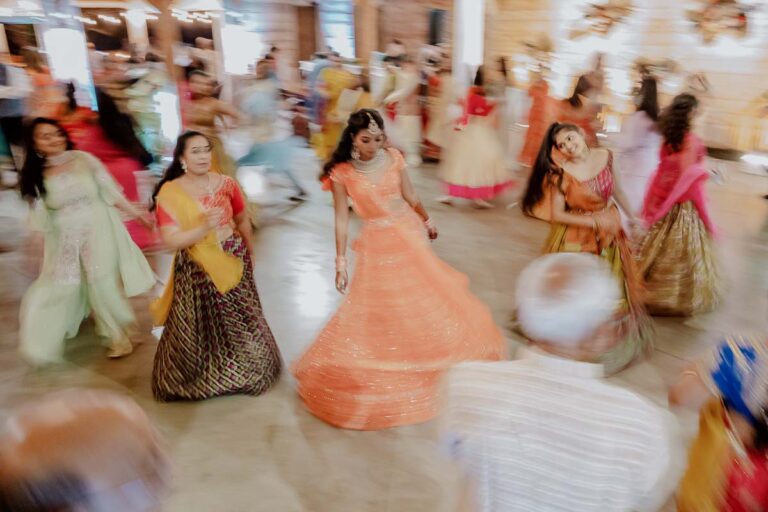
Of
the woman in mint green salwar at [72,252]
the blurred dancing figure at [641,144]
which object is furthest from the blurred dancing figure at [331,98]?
the woman in mint green salwar at [72,252]

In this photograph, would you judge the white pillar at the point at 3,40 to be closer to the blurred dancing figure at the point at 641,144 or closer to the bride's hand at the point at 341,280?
the blurred dancing figure at the point at 641,144

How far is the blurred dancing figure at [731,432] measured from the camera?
1.34 m

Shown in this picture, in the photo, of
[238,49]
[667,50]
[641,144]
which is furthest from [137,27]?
[641,144]

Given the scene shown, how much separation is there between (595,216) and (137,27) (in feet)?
39.9

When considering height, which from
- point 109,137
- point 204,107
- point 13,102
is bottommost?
point 13,102

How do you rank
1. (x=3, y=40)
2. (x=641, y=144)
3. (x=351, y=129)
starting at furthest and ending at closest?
(x=3, y=40)
(x=641, y=144)
(x=351, y=129)

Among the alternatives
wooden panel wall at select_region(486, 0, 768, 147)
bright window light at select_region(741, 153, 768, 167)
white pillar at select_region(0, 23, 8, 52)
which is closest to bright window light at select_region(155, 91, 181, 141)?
white pillar at select_region(0, 23, 8, 52)

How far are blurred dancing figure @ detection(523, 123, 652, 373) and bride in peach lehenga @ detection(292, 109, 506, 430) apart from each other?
0.71m

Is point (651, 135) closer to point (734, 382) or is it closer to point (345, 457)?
point (345, 457)

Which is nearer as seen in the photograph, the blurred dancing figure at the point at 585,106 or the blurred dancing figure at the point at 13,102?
the blurred dancing figure at the point at 585,106

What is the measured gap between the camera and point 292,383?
3395 millimetres

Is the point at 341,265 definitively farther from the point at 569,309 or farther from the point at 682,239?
the point at 682,239

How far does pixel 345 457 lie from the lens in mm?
2777

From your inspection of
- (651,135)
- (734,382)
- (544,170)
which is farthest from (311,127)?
(734,382)
